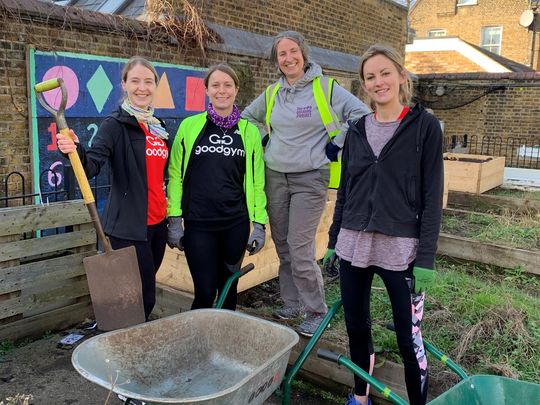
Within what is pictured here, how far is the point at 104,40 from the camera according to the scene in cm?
654

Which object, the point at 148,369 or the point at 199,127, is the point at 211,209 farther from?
the point at 148,369

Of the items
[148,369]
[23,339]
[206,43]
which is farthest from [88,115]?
[148,369]

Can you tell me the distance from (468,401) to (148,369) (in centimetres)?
153

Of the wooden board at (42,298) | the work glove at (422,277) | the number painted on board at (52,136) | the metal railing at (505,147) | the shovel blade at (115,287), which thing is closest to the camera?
the work glove at (422,277)

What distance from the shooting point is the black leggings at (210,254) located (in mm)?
3312

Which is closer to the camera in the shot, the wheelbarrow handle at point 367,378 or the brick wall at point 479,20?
the wheelbarrow handle at point 367,378

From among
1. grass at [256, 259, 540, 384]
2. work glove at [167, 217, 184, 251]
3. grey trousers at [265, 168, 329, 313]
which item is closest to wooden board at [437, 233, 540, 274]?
grass at [256, 259, 540, 384]

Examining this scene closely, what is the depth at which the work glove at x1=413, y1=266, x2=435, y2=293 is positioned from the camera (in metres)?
2.51

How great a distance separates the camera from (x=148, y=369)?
8.80 feet

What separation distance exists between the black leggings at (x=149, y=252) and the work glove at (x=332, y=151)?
1157 mm

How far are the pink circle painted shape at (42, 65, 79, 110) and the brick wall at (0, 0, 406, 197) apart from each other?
0.23 m

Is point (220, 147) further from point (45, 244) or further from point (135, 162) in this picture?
point (45, 244)

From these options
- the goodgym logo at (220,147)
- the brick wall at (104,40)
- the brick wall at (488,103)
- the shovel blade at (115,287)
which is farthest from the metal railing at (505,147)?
the shovel blade at (115,287)

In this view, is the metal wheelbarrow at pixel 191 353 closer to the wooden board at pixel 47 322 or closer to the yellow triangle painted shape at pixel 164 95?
the wooden board at pixel 47 322
